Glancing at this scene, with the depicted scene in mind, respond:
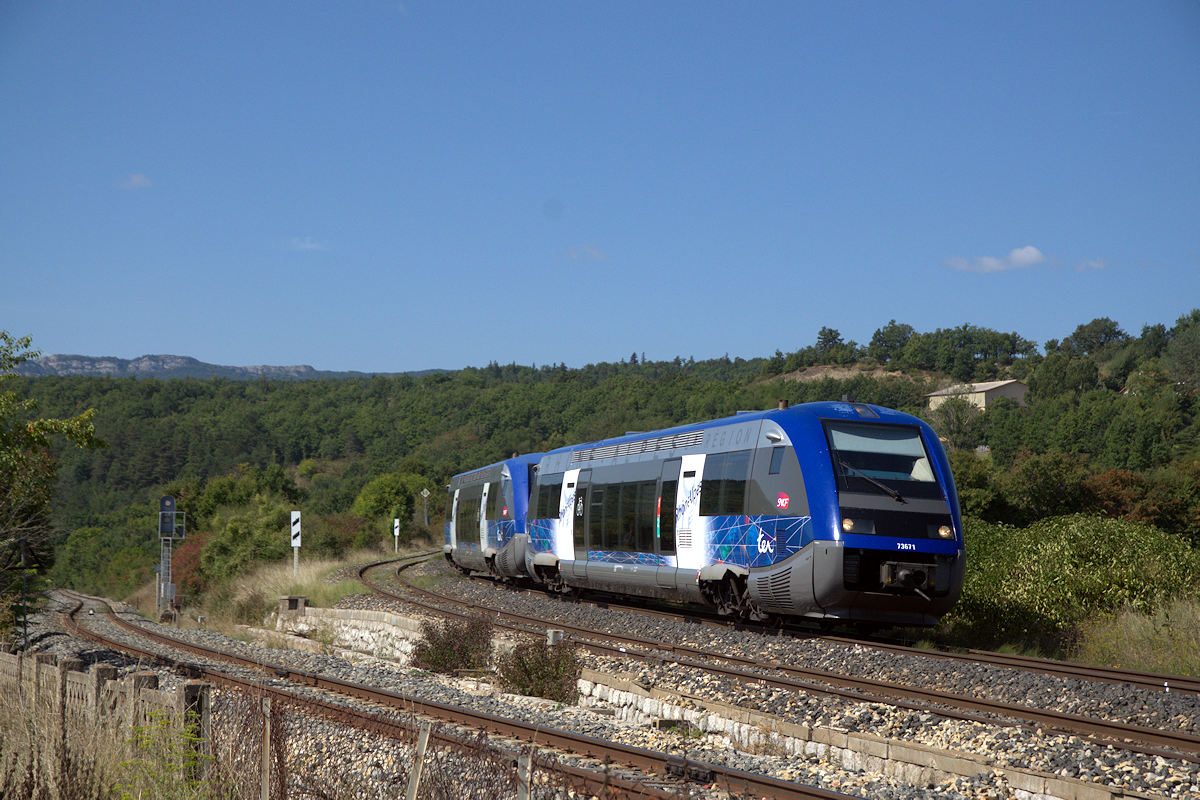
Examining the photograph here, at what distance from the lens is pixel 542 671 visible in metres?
12.9

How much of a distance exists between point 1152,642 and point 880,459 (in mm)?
4032

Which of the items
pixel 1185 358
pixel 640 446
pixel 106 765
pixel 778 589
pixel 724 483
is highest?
pixel 1185 358

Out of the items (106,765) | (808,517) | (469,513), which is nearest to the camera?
(106,765)

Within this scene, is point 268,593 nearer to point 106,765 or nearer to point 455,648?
point 455,648

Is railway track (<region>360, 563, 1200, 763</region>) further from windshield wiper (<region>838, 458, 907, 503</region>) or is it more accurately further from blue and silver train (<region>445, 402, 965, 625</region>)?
windshield wiper (<region>838, 458, 907, 503</region>)

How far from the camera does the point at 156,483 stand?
151125 mm

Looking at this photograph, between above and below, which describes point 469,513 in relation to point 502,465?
below

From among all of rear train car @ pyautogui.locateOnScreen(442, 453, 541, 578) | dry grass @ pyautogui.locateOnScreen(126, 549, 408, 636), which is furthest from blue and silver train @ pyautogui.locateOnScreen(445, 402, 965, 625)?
dry grass @ pyautogui.locateOnScreen(126, 549, 408, 636)

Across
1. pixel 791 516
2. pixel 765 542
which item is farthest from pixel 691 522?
pixel 791 516

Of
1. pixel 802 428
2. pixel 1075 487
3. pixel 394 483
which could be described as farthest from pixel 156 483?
pixel 802 428

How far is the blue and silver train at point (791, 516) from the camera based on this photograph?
44.1 ft

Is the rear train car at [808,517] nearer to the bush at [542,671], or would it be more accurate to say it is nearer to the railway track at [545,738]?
the bush at [542,671]

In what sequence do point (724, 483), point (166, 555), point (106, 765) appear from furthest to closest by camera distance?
point (166, 555) < point (724, 483) < point (106, 765)

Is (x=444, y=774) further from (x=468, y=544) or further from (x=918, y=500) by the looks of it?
(x=468, y=544)
